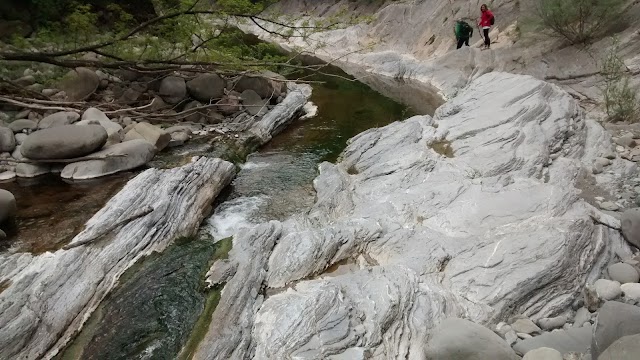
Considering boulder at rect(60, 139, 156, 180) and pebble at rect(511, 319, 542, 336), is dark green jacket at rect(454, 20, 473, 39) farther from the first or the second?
pebble at rect(511, 319, 542, 336)

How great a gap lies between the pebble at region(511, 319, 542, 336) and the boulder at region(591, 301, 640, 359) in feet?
3.35

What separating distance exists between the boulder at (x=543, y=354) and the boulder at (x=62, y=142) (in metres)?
9.42

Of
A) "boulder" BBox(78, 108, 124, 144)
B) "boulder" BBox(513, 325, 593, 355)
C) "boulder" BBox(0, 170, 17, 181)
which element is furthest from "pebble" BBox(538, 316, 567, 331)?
"boulder" BBox(0, 170, 17, 181)

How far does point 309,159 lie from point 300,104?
512 centimetres

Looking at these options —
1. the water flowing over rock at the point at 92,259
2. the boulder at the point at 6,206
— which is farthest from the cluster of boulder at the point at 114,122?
the boulder at the point at 6,206

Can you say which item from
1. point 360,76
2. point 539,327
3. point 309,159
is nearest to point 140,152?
point 309,159

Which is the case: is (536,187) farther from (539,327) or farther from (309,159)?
(309,159)

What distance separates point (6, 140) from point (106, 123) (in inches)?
85.2

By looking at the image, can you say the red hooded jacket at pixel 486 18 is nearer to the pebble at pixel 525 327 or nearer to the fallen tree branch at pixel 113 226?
the fallen tree branch at pixel 113 226

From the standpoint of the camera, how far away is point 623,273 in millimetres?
5824

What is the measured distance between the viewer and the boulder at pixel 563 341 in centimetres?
488

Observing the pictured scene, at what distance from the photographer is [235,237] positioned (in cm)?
779

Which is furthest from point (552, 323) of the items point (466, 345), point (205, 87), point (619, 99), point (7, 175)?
point (205, 87)

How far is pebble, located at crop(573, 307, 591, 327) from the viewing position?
541cm
